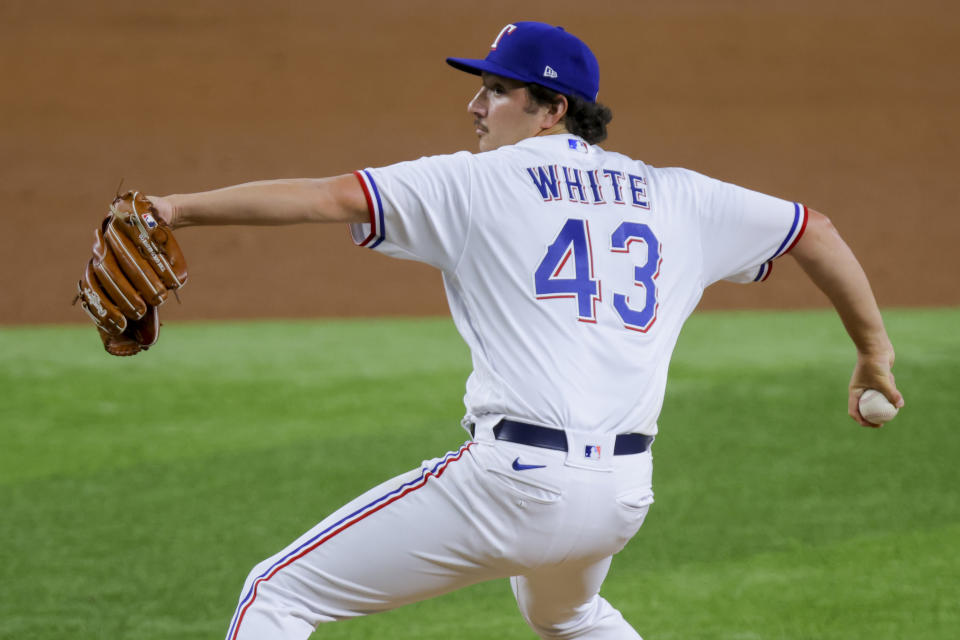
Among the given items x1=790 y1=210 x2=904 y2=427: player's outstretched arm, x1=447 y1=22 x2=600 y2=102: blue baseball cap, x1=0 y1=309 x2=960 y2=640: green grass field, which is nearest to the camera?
x1=447 y1=22 x2=600 y2=102: blue baseball cap

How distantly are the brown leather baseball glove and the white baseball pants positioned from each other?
0.52 meters

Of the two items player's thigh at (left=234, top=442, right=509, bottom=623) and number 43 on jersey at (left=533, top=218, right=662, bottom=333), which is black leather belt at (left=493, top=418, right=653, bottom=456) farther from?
number 43 on jersey at (left=533, top=218, right=662, bottom=333)

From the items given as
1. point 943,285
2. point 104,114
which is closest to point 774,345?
point 943,285

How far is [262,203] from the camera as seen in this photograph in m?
2.00

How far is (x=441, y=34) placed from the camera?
41.8 feet

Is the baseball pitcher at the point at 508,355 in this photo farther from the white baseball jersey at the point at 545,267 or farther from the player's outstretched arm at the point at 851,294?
the player's outstretched arm at the point at 851,294

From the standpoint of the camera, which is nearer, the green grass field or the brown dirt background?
the green grass field

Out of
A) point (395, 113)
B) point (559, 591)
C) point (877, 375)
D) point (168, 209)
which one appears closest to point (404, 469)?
point (559, 591)

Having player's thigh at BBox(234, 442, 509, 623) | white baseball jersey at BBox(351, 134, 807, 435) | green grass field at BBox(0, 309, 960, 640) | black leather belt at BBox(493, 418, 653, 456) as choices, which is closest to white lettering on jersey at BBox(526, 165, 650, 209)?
white baseball jersey at BBox(351, 134, 807, 435)

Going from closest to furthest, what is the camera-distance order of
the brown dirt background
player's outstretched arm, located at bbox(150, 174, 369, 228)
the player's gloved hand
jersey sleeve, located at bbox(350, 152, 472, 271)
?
1. player's outstretched arm, located at bbox(150, 174, 369, 228)
2. jersey sleeve, located at bbox(350, 152, 472, 271)
3. the player's gloved hand
4. the brown dirt background

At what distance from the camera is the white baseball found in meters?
2.57

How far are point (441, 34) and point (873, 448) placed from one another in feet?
27.5

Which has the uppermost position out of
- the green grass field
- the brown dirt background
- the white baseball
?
the brown dirt background

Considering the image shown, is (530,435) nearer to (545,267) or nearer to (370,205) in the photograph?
(545,267)
